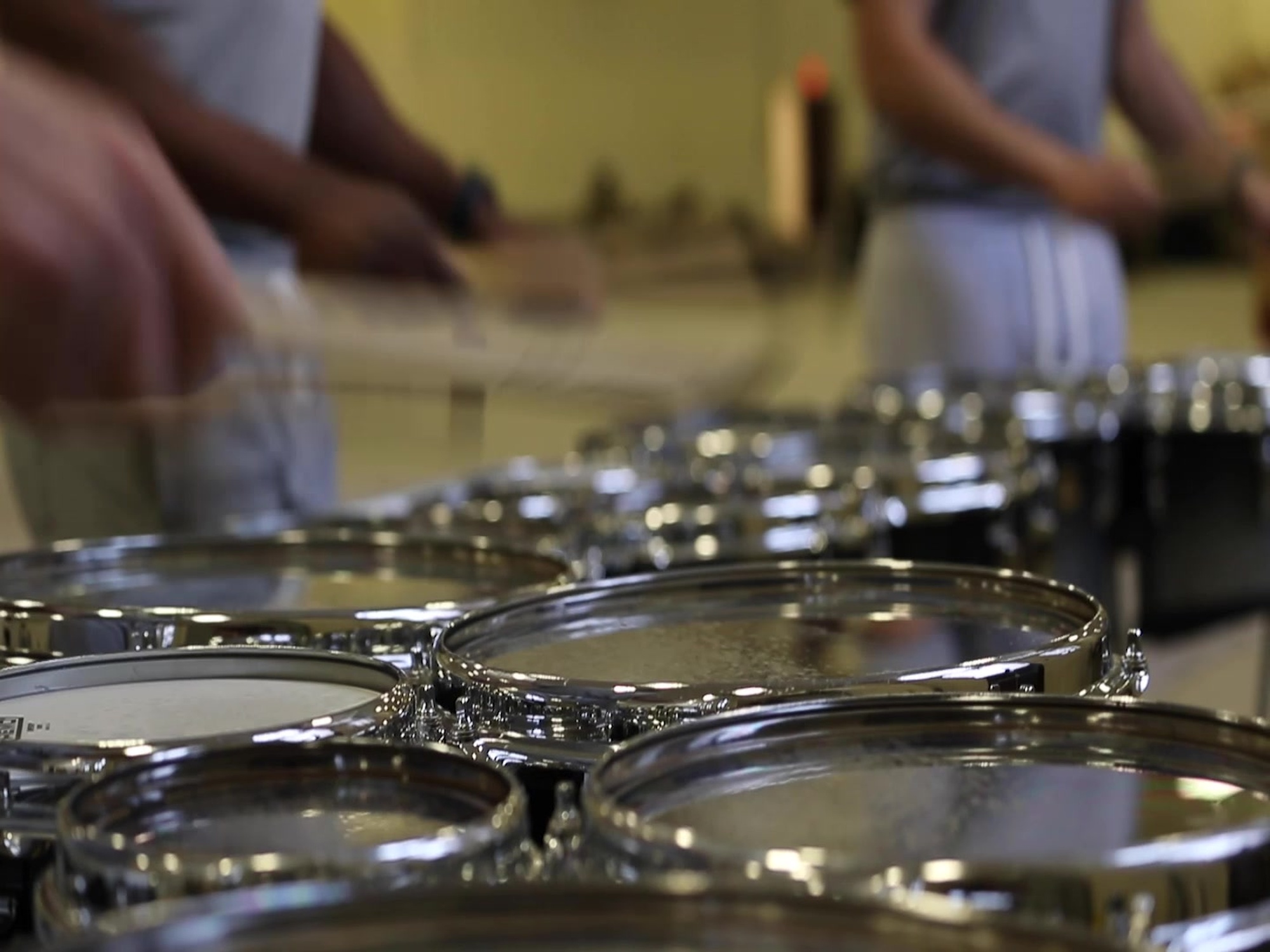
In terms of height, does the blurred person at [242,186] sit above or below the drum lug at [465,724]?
above

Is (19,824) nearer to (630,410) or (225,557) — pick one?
(225,557)

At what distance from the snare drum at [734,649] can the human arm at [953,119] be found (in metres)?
1.46

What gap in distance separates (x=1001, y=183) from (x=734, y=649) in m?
1.76

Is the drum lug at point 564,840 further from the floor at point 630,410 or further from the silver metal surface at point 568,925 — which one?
the floor at point 630,410

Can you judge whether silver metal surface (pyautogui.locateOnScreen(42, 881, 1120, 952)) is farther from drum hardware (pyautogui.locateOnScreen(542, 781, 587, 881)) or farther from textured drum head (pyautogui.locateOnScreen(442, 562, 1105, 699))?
textured drum head (pyautogui.locateOnScreen(442, 562, 1105, 699))

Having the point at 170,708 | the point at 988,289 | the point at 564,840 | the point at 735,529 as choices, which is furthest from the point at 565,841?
A: the point at 988,289

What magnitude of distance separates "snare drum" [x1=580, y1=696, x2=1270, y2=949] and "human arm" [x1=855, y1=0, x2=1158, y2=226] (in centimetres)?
172

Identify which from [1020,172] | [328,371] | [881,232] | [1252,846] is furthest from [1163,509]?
[1252,846]

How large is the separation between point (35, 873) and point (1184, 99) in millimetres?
2720

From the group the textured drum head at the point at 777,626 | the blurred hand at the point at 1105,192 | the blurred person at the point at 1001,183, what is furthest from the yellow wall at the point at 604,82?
the textured drum head at the point at 777,626

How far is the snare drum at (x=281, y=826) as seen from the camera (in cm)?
46

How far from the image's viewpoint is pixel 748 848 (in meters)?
0.48

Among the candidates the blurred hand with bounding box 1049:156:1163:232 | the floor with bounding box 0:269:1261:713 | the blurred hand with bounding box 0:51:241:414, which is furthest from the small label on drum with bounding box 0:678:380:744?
the blurred hand with bounding box 1049:156:1163:232

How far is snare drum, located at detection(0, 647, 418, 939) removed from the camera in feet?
1.85
